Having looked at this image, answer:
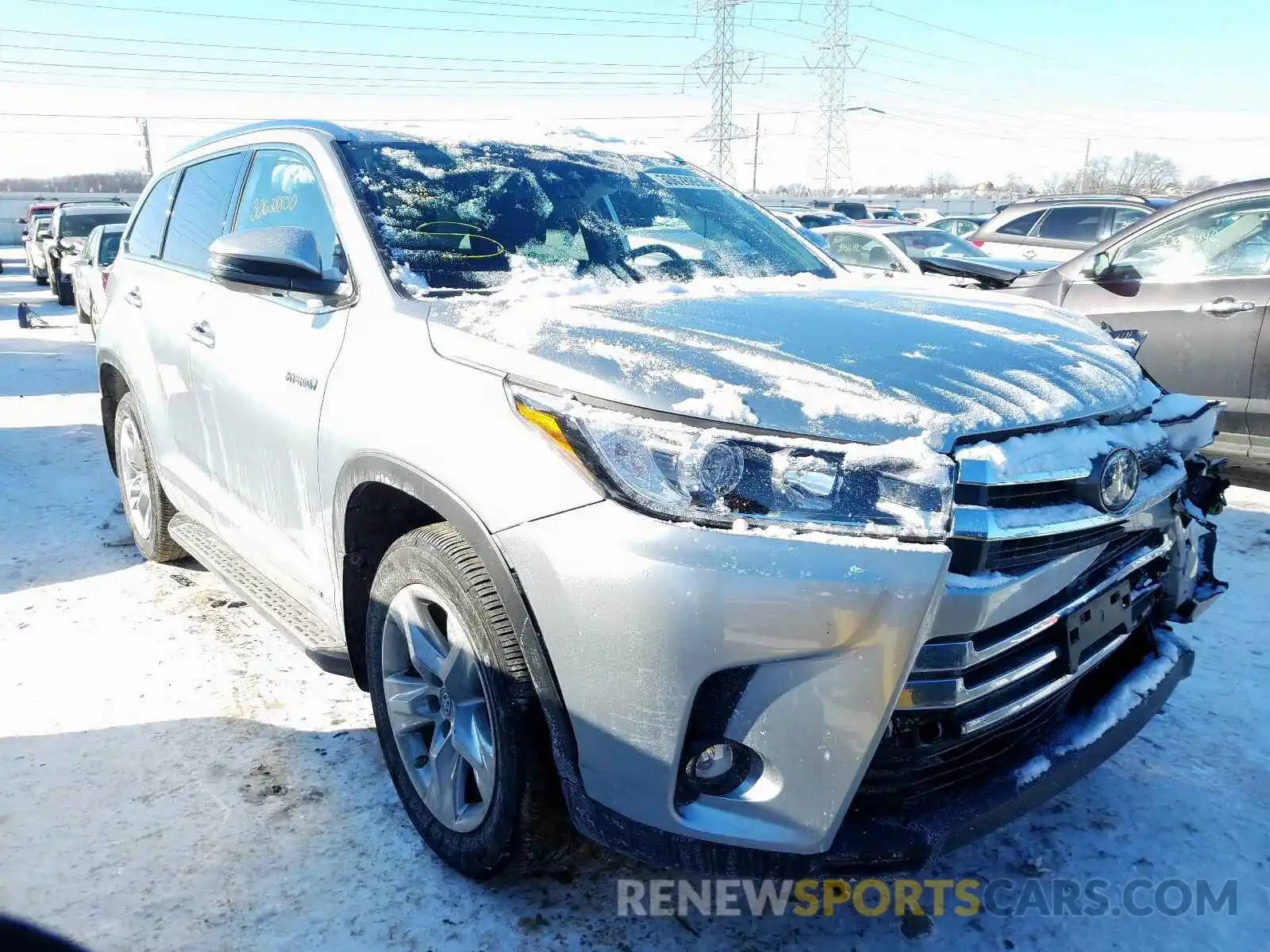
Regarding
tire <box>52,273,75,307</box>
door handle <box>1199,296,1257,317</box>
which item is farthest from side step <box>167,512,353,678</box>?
tire <box>52,273,75,307</box>

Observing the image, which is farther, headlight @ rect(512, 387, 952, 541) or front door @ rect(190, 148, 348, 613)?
front door @ rect(190, 148, 348, 613)

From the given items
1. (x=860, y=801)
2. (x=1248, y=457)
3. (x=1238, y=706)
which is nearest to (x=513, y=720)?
(x=860, y=801)

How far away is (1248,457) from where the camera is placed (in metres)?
4.82

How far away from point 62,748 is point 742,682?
2360mm

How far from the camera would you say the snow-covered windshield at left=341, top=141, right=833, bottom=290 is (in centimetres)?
260

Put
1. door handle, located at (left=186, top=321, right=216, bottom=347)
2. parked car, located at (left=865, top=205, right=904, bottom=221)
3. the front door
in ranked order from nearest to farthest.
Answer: the front door < door handle, located at (left=186, top=321, right=216, bottom=347) < parked car, located at (left=865, top=205, right=904, bottom=221)

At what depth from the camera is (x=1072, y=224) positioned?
11.3 m

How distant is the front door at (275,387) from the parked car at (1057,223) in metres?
10.0

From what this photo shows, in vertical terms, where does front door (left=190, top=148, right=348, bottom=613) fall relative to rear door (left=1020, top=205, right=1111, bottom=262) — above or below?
below

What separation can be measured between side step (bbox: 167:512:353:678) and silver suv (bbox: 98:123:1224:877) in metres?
0.03

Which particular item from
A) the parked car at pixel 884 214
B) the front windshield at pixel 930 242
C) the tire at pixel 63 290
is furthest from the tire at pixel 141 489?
the parked car at pixel 884 214

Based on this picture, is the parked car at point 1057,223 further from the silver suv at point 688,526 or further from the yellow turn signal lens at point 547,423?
the yellow turn signal lens at point 547,423

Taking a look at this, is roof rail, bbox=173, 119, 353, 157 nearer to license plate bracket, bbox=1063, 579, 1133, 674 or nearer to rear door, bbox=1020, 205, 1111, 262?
license plate bracket, bbox=1063, 579, 1133, 674

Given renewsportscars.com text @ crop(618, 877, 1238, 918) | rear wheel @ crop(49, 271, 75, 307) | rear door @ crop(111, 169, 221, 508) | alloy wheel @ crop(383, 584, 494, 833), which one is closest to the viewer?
alloy wheel @ crop(383, 584, 494, 833)
